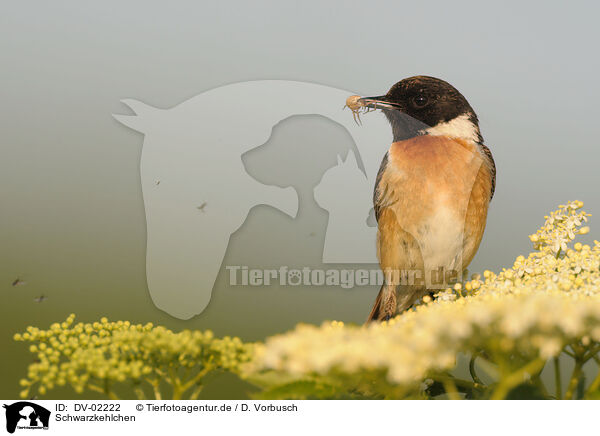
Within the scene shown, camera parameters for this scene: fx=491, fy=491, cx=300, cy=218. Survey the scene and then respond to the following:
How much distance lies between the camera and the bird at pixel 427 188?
3.79 ft

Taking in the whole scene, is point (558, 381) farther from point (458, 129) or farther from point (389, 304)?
point (458, 129)

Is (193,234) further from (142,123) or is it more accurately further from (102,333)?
(102,333)

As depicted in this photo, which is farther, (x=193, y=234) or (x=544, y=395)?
(x=193, y=234)

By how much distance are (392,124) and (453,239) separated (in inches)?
13.0

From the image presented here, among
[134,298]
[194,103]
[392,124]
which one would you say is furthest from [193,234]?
[392,124]

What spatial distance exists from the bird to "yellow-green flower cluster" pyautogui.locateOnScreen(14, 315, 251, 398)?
628mm

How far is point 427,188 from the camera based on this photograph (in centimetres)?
115

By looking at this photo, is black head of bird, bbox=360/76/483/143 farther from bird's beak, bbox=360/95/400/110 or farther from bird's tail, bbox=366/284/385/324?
bird's tail, bbox=366/284/385/324

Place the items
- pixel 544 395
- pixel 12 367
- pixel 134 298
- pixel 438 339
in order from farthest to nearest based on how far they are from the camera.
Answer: pixel 134 298, pixel 12 367, pixel 544 395, pixel 438 339

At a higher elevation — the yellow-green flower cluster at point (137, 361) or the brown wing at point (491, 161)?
the brown wing at point (491, 161)

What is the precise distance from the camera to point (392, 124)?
1255mm
